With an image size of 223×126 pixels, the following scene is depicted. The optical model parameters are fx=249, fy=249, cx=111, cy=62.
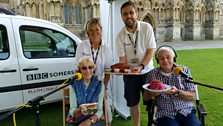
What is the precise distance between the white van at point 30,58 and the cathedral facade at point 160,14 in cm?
1957

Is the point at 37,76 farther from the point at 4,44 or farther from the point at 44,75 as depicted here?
the point at 4,44

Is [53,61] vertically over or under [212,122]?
over

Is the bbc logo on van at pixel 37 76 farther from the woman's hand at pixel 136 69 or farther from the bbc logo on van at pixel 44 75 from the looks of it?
the woman's hand at pixel 136 69

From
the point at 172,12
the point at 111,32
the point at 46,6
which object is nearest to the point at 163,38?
the point at 172,12

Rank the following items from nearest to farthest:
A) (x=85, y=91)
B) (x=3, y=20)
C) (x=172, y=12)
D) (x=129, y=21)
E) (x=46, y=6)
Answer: (x=85, y=91) → (x=129, y=21) → (x=3, y=20) → (x=46, y=6) → (x=172, y=12)

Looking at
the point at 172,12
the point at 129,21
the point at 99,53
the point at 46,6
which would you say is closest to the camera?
the point at 129,21

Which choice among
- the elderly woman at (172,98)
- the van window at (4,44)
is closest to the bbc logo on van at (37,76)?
the van window at (4,44)

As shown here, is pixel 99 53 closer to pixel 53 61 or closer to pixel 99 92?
pixel 99 92

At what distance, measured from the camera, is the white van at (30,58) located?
4.36 m

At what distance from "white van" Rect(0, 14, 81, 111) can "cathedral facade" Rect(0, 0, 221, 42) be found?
19570 mm

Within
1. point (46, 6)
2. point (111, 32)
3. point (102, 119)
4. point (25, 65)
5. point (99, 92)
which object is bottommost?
point (102, 119)

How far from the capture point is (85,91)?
3.12m

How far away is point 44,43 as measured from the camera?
5105 millimetres

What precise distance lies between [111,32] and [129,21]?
1531 millimetres
